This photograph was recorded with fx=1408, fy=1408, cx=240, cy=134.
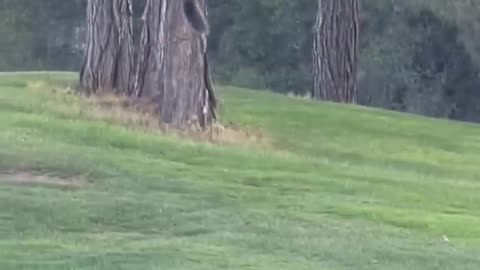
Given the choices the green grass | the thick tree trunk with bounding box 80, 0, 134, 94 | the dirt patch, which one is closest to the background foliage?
the thick tree trunk with bounding box 80, 0, 134, 94

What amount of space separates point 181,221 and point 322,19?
16.8m

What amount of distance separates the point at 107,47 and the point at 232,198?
10831 mm

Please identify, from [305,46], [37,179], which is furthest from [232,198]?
[305,46]

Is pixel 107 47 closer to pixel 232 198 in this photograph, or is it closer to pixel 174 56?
→ pixel 174 56

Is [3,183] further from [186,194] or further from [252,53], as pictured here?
[252,53]

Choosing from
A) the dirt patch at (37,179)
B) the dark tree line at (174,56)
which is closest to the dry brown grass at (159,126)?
the dark tree line at (174,56)

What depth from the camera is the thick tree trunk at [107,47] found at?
83.6 feet

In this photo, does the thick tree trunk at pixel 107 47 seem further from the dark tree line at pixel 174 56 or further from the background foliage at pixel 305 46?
the background foliage at pixel 305 46

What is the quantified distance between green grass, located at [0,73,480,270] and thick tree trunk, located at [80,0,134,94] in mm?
1516

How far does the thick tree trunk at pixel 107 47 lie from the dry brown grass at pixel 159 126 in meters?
1.75

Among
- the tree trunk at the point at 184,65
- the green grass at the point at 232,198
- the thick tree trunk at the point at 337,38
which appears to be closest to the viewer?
the green grass at the point at 232,198

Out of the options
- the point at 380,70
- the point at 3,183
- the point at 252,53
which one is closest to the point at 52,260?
the point at 3,183

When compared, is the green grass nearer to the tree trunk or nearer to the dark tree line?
the tree trunk

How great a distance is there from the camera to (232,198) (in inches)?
602
